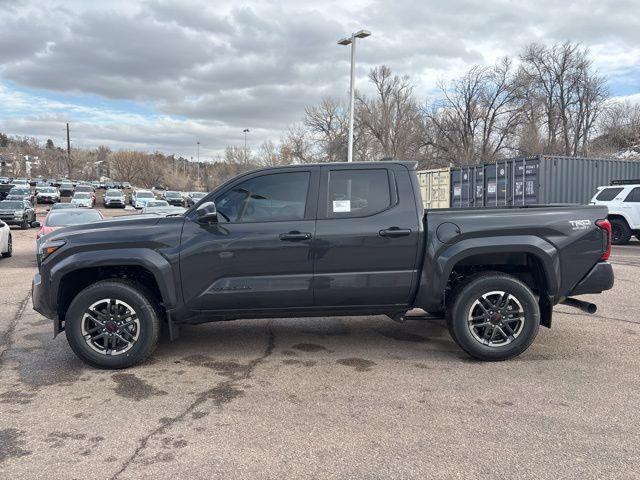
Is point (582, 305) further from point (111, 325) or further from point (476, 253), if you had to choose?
point (111, 325)

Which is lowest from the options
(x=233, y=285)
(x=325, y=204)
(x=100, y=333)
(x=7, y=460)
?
(x=7, y=460)

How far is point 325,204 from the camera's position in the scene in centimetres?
489

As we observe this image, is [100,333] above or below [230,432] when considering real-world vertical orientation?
above

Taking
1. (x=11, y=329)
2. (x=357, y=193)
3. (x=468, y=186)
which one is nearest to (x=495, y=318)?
(x=357, y=193)

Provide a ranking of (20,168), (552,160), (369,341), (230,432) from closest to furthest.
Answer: (230,432)
(369,341)
(552,160)
(20,168)

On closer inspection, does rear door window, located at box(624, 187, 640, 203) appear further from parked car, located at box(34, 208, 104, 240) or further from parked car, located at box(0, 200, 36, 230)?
parked car, located at box(0, 200, 36, 230)

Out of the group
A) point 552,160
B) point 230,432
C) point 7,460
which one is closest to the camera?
point 7,460

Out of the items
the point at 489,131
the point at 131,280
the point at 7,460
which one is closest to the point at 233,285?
the point at 131,280

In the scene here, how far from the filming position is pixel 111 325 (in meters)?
4.82

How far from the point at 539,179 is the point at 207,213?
15.1 metres

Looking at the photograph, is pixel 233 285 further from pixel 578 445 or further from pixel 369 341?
pixel 578 445

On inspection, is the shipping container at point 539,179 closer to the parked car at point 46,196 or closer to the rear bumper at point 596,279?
the rear bumper at point 596,279

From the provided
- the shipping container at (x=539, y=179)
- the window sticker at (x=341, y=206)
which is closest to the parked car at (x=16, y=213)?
the shipping container at (x=539, y=179)

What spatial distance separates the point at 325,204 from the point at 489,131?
139ft
